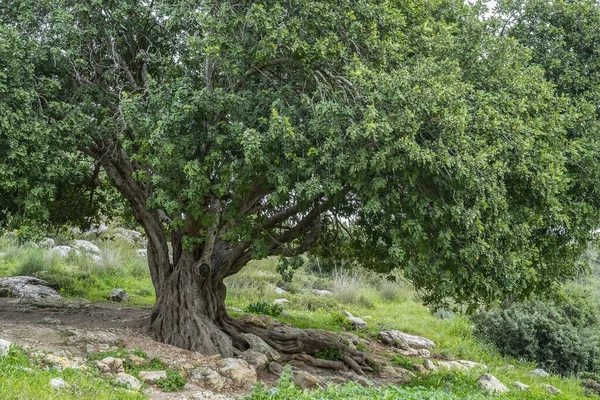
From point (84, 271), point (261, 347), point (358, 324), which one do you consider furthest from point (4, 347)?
point (84, 271)

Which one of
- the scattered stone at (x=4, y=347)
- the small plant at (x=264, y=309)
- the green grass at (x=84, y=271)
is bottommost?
the green grass at (x=84, y=271)

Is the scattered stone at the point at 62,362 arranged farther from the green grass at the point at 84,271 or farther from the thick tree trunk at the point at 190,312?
the green grass at the point at 84,271

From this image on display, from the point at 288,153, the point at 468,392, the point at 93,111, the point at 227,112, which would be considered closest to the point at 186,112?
the point at 227,112

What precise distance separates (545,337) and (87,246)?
17482mm

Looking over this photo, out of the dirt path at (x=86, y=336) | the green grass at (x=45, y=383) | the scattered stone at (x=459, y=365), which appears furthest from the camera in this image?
the scattered stone at (x=459, y=365)

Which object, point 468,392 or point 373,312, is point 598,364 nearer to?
point 373,312

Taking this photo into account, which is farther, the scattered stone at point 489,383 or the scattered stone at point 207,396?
the scattered stone at point 489,383

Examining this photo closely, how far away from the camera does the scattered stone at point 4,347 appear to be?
7485 mm

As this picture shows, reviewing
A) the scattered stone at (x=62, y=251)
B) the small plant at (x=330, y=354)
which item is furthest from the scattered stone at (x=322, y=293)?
the small plant at (x=330, y=354)

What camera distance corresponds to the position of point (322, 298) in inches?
858

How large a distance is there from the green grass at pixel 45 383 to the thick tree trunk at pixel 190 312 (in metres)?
2.96

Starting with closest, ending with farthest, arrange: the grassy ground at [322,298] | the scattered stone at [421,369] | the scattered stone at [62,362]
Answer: the scattered stone at [62,362] → the scattered stone at [421,369] → the grassy ground at [322,298]

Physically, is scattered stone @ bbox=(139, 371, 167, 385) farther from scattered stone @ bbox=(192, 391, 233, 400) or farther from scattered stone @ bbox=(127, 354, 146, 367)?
scattered stone @ bbox=(192, 391, 233, 400)

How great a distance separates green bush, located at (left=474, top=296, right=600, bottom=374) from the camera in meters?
16.7
